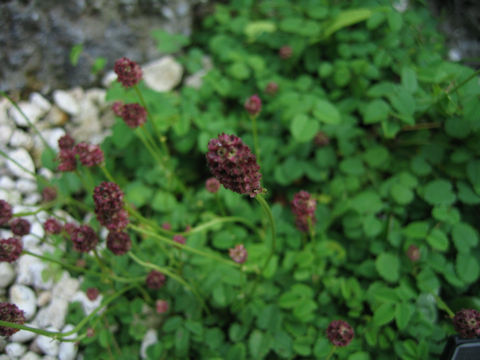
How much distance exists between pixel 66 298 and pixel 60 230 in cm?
46

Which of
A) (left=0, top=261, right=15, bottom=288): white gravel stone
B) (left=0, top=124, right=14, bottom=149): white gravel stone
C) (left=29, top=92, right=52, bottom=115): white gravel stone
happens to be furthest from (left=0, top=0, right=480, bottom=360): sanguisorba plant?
(left=29, top=92, right=52, bottom=115): white gravel stone

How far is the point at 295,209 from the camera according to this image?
185 cm

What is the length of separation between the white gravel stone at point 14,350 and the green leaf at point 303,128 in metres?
1.87

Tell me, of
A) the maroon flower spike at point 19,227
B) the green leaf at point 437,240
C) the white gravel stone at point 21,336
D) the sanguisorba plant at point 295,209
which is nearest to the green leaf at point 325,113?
the sanguisorba plant at point 295,209

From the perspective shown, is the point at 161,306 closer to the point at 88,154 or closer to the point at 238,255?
the point at 238,255

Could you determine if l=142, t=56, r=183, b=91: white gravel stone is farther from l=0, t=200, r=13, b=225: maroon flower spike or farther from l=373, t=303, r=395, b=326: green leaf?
l=373, t=303, r=395, b=326: green leaf

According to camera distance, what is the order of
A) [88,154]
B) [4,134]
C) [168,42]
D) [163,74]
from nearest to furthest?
[88,154] → [4,134] → [168,42] → [163,74]

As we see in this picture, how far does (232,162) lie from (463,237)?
4.93ft

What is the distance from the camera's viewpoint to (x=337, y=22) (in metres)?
2.53

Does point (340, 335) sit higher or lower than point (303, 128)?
lower

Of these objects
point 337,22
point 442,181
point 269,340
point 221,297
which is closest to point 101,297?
point 221,297

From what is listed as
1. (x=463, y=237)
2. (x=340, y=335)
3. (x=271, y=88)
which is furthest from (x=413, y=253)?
(x=271, y=88)

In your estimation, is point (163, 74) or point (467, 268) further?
point (163, 74)

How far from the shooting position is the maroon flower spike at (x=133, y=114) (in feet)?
6.21
